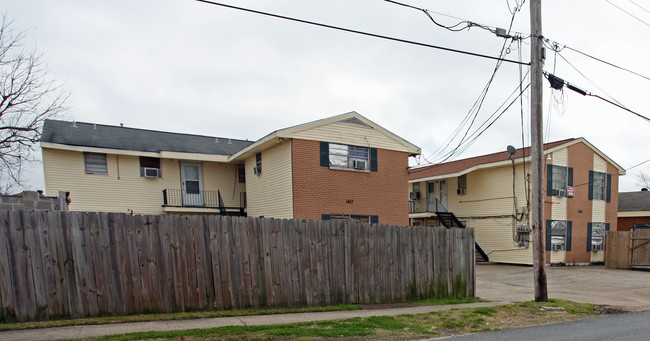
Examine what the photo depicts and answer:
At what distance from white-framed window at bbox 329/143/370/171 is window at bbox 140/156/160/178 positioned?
8623 mm

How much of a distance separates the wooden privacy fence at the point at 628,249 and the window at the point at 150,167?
23.2 metres

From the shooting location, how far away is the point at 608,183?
79.3ft

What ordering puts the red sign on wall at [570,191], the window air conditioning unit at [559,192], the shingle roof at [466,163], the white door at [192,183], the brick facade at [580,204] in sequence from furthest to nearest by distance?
the shingle roof at [466,163]
the brick facade at [580,204]
the red sign on wall at [570,191]
the window air conditioning unit at [559,192]
the white door at [192,183]

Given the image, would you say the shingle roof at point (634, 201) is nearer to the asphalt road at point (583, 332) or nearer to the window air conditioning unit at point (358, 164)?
the window air conditioning unit at point (358, 164)

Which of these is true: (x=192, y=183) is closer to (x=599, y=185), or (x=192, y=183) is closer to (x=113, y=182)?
(x=113, y=182)

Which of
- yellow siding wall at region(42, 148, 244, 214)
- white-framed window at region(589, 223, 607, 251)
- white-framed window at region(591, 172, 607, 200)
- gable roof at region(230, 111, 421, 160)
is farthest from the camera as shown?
white-framed window at region(591, 172, 607, 200)

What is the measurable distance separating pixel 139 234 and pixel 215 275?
62.5 inches

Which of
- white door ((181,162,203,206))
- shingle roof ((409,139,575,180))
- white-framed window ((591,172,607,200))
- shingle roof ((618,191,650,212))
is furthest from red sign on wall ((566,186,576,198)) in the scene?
white door ((181,162,203,206))

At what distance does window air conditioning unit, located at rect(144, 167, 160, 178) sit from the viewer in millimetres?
18578

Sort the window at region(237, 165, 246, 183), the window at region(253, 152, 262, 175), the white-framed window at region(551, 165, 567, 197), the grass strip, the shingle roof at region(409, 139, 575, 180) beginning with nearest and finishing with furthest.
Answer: the grass strip < the window at region(253, 152, 262, 175) < the window at region(237, 165, 246, 183) < the white-framed window at region(551, 165, 567, 197) < the shingle roof at region(409, 139, 575, 180)

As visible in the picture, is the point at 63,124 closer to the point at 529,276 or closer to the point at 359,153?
the point at 359,153

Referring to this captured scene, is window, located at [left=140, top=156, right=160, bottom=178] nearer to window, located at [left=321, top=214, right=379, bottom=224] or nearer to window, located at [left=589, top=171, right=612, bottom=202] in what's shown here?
window, located at [left=321, top=214, right=379, bottom=224]

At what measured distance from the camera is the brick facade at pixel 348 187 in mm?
15914

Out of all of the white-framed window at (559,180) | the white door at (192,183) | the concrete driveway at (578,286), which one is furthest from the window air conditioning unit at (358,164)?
the white-framed window at (559,180)
